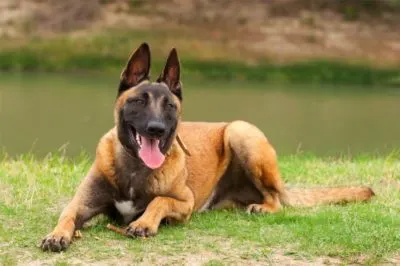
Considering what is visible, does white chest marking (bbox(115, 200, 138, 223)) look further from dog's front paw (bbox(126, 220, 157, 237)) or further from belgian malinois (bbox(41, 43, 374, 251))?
dog's front paw (bbox(126, 220, 157, 237))

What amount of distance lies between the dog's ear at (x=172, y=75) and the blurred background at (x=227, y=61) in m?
11.9

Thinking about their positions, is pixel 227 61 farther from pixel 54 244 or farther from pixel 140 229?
pixel 54 244

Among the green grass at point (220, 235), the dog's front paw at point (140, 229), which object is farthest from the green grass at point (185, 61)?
the dog's front paw at point (140, 229)

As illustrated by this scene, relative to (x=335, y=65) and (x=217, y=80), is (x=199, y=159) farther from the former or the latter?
(x=335, y=65)

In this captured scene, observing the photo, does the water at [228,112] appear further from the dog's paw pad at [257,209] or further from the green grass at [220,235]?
the dog's paw pad at [257,209]

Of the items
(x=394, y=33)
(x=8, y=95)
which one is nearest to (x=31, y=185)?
(x=8, y=95)

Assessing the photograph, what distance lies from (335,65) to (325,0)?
9.13m

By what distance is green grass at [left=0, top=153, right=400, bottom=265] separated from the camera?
652 centimetres

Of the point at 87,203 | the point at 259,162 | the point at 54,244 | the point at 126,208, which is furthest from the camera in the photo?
the point at 259,162

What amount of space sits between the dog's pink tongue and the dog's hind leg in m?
1.53

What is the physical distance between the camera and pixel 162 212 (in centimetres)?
731

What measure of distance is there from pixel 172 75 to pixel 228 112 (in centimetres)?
1675

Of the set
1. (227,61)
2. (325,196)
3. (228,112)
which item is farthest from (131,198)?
(227,61)

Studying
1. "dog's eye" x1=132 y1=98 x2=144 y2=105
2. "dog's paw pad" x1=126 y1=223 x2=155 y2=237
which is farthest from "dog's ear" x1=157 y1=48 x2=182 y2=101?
"dog's paw pad" x1=126 y1=223 x2=155 y2=237
